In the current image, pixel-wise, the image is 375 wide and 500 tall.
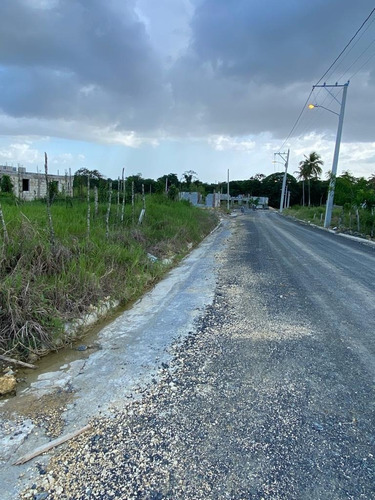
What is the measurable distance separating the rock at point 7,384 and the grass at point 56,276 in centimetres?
32

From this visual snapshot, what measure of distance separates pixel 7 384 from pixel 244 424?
197 cm

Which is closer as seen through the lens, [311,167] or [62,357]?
[62,357]

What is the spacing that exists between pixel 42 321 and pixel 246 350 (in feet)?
7.16

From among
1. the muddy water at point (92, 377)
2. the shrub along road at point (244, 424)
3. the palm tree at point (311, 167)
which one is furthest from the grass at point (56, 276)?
the palm tree at point (311, 167)

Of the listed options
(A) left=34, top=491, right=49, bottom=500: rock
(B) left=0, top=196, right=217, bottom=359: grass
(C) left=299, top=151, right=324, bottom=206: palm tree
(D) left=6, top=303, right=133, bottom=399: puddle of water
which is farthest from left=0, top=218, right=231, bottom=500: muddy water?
(C) left=299, top=151, right=324, bottom=206: palm tree

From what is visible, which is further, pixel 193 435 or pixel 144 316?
pixel 144 316

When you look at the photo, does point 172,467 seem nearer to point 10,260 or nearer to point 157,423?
point 157,423

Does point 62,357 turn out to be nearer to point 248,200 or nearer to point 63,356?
point 63,356

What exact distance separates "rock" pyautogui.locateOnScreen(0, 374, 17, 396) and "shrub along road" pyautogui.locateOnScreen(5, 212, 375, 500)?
0.91 m

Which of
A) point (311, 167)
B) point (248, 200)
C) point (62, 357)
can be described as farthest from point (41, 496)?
point (248, 200)

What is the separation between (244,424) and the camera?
2143 mm

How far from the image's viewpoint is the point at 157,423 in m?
2.17

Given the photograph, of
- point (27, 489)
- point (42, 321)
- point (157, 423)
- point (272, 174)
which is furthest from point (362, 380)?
point (272, 174)

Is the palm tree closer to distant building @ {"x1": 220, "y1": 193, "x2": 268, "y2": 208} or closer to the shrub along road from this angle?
distant building @ {"x1": 220, "y1": 193, "x2": 268, "y2": 208}
